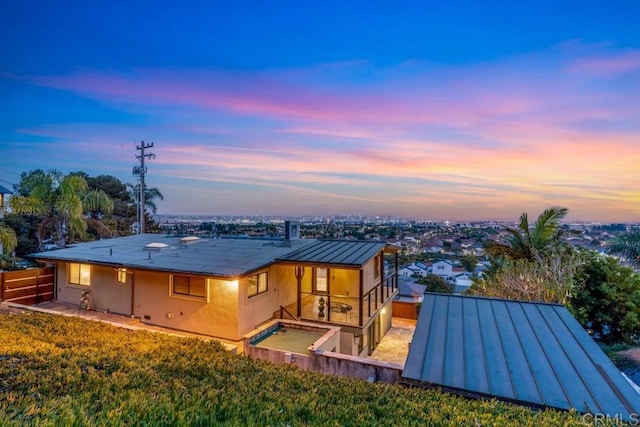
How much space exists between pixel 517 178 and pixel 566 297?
10515 mm

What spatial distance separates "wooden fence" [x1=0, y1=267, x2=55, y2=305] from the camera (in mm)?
11578

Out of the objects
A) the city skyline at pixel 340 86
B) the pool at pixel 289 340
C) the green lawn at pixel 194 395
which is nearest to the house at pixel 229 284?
the pool at pixel 289 340

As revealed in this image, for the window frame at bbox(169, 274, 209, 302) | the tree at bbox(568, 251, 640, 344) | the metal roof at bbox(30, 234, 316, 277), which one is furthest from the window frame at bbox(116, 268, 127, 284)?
the tree at bbox(568, 251, 640, 344)

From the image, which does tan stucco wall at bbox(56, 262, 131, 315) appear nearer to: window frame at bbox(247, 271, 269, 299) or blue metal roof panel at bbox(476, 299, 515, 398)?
window frame at bbox(247, 271, 269, 299)

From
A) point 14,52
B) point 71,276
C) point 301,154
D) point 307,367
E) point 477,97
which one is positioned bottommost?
point 307,367

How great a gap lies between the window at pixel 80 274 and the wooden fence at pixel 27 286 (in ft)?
4.11

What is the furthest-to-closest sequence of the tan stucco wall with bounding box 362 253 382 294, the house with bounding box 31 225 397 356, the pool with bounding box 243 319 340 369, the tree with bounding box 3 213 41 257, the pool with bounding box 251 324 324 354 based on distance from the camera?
the tree with bounding box 3 213 41 257 < the tan stucco wall with bounding box 362 253 382 294 < the house with bounding box 31 225 397 356 < the pool with bounding box 251 324 324 354 < the pool with bounding box 243 319 340 369

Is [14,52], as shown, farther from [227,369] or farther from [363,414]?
[363,414]

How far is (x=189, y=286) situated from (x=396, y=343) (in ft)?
28.2

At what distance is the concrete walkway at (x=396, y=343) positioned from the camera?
A: 11.1 meters

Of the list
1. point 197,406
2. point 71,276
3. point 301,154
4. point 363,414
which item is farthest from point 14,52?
point 363,414

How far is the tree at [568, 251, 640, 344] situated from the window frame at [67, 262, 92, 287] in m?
19.1

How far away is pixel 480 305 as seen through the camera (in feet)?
24.7

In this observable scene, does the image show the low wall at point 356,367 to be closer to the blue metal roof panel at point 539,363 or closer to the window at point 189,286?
the blue metal roof panel at point 539,363
